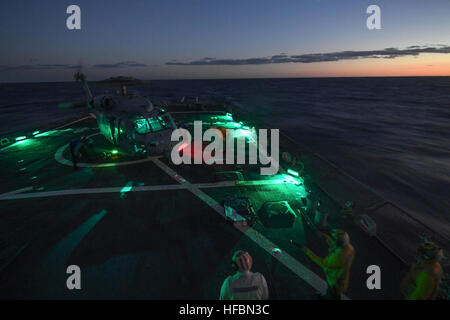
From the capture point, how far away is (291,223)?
838 cm

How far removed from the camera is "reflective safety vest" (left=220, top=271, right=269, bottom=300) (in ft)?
12.4

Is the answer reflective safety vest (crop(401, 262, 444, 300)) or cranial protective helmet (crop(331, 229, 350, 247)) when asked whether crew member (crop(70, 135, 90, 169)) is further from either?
reflective safety vest (crop(401, 262, 444, 300))

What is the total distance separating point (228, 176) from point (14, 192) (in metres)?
11.3

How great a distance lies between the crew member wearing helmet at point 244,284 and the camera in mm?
3788

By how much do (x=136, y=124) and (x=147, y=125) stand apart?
684 millimetres

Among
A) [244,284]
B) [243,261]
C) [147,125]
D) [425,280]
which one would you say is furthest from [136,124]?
[425,280]

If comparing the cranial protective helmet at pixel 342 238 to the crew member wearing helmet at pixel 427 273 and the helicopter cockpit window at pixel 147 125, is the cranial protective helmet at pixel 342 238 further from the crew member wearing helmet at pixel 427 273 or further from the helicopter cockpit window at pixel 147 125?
the helicopter cockpit window at pixel 147 125

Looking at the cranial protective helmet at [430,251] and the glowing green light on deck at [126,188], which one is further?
the glowing green light on deck at [126,188]

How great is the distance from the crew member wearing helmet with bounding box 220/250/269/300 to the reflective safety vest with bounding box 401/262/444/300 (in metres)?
3.17

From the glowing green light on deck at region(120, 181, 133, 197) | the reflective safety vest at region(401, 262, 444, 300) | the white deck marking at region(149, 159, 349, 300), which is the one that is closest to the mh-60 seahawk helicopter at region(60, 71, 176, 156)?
the glowing green light on deck at region(120, 181, 133, 197)

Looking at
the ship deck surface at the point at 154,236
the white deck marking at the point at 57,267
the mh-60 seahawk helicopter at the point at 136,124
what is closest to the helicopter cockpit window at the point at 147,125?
the mh-60 seahawk helicopter at the point at 136,124

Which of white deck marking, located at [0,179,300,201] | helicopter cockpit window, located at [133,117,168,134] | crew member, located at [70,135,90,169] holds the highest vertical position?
helicopter cockpit window, located at [133,117,168,134]
